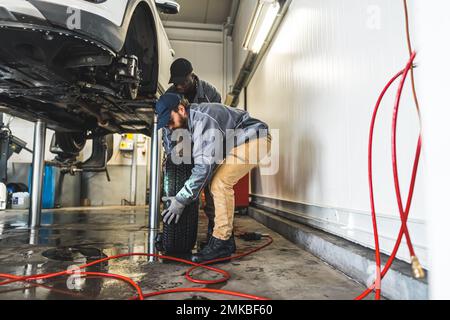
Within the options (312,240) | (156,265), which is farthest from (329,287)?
(156,265)

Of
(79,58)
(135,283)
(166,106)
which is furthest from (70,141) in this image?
(135,283)

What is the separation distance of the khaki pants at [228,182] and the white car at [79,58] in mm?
732

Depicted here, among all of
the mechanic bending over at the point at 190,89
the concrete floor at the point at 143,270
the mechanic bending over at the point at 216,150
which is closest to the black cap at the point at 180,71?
the mechanic bending over at the point at 190,89

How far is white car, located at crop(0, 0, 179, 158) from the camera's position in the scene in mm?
1163

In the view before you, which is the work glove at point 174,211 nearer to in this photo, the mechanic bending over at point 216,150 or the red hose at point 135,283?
the mechanic bending over at point 216,150

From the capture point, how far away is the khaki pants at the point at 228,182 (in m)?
1.43

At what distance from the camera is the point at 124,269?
3.95ft

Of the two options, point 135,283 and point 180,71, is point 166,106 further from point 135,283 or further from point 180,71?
point 135,283

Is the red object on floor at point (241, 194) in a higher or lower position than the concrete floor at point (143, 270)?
higher

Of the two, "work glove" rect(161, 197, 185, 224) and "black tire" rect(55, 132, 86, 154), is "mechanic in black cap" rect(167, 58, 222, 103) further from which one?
"black tire" rect(55, 132, 86, 154)

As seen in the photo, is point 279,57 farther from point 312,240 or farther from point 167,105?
point 312,240

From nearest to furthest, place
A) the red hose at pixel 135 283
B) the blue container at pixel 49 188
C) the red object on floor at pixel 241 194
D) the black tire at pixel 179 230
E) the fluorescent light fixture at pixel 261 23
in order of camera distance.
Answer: the red hose at pixel 135 283
the black tire at pixel 179 230
the fluorescent light fixture at pixel 261 23
the red object on floor at pixel 241 194
the blue container at pixel 49 188

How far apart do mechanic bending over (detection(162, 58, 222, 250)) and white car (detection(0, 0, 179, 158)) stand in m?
0.22

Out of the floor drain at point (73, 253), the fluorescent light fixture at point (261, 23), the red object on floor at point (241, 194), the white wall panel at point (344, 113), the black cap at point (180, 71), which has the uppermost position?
the fluorescent light fixture at point (261, 23)
